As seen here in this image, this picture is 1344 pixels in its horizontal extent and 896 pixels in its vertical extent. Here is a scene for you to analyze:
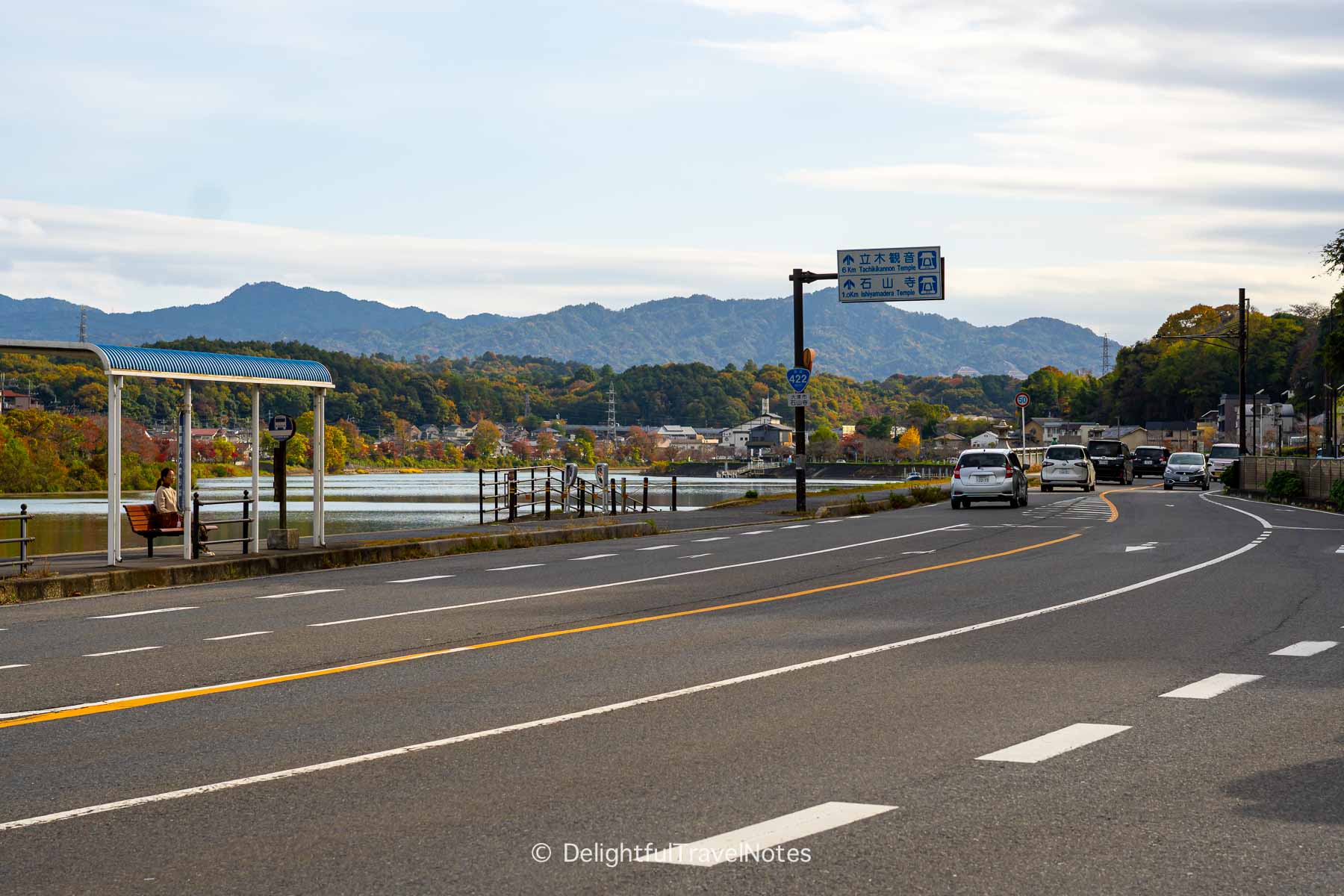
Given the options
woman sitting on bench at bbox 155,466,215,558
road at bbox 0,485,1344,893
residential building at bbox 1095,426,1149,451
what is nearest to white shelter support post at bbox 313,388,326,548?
woman sitting on bench at bbox 155,466,215,558

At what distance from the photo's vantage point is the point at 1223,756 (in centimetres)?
759

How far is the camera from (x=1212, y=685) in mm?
9953

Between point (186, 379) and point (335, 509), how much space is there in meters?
72.2

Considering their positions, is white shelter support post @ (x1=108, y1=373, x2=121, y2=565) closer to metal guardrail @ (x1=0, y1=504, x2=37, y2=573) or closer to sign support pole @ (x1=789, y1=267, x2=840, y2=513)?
metal guardrail @ (x1=0, y1=504, x2=37, y2=573)

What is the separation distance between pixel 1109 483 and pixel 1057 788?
207 ft

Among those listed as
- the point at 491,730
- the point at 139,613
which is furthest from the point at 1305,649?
the point at 139,613

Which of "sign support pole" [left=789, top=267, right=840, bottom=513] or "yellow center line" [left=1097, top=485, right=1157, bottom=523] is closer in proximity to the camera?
"yellow center line" [left=1097, top=485, right=1157, bottom=523]

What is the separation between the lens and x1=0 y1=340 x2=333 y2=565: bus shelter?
785 inches

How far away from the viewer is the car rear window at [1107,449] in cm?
6469

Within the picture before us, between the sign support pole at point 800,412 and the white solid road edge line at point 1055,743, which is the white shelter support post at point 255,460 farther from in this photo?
the white solid road edge line at point 1055,743

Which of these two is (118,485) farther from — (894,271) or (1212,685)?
(894,271)

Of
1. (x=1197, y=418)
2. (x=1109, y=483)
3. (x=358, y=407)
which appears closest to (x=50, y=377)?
(x=1109, y=483)

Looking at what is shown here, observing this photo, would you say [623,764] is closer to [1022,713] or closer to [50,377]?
[1022,713]

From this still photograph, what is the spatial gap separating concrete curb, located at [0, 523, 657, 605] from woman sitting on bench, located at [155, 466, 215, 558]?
118cm
